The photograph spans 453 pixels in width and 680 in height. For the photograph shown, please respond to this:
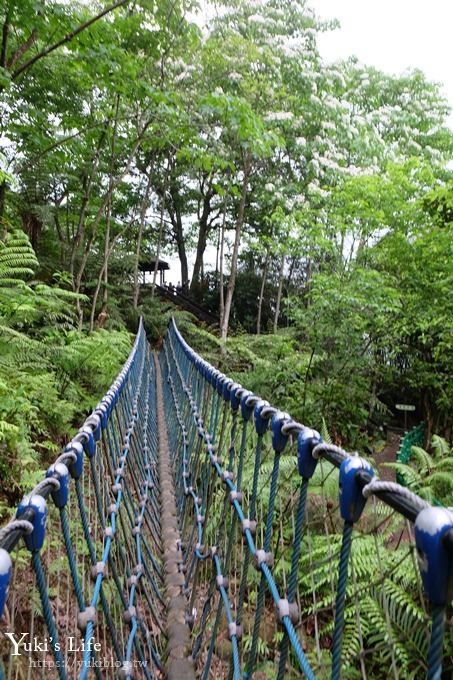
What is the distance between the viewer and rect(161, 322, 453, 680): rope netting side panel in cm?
42

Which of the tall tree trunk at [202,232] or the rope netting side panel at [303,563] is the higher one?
the tall tree trunk at [202,232]

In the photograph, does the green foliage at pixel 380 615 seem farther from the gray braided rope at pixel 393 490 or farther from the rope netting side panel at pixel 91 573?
the gray braided rope at pixel 393 490

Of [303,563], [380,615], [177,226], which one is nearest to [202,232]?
[177,226]

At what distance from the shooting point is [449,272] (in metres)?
3.95

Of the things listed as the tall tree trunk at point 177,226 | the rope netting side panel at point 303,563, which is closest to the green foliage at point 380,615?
the rope netting side panel at point 303,563

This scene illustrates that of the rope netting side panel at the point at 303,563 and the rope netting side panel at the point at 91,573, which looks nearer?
the rope netting side panel at the point at 303,563

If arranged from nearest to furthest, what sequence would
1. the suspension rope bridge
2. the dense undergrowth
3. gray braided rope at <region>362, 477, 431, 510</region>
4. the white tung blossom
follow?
gray braided rope at <region>362, 477, 431, 510</region>
the suspension rope bridge
the dense undergrowth
the white tung blossom

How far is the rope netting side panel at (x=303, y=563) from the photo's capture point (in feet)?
1.38

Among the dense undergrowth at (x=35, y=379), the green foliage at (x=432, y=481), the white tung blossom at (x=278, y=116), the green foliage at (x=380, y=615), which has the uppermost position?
the white tung blossom at (x=278, y=116)

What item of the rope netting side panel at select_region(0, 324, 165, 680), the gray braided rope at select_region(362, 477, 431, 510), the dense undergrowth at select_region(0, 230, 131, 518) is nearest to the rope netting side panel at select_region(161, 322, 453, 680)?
the gray braided rope at select_region(362, 477, 431, 510)

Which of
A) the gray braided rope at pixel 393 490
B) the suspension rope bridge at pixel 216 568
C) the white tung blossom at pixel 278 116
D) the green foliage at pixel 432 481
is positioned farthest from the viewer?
the white tung blossom at pixel 278 116

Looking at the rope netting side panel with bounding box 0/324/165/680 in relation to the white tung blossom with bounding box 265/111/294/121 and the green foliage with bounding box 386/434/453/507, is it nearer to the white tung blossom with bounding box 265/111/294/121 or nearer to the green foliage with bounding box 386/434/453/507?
the green foliage with bounding box 386/434/453/507

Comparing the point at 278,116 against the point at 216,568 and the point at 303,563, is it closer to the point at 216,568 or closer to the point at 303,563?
the point at 303,563

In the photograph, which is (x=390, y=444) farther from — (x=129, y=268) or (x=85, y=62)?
(x=129, y=268)
